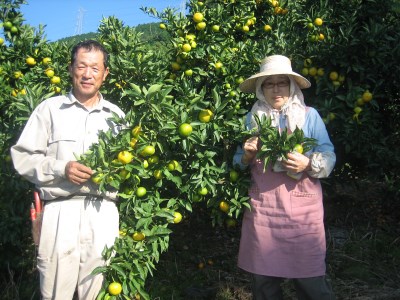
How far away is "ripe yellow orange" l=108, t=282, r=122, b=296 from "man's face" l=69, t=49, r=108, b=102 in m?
0.90

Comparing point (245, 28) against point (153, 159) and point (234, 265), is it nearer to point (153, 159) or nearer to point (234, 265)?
point (153, 159)

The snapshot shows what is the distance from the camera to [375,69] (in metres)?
2.81

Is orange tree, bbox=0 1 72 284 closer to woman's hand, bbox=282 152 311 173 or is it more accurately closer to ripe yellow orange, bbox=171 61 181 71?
ripe yellow orange, bbox=171 61 181 71

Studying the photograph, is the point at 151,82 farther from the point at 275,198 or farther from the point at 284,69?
the point at 275,198

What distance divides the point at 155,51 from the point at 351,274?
2.19 meters

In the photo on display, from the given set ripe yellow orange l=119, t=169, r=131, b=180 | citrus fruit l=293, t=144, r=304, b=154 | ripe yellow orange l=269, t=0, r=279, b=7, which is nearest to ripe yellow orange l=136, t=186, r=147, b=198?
ripe yellow orange l=119, t=169, r=131, b=180

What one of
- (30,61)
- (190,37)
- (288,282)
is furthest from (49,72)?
(288,282)

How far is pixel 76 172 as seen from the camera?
72.4 inches

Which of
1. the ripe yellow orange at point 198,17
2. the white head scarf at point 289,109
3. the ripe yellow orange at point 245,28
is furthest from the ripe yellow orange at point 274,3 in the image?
the white head scarf at point 289,109

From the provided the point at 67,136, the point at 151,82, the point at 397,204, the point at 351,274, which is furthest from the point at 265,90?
the point at 397,204

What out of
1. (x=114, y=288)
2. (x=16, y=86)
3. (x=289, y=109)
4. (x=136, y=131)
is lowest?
(x=114, y=288)

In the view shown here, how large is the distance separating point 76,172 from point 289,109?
1.07 meters

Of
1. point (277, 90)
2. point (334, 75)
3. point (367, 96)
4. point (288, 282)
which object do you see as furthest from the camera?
point (288, 282)

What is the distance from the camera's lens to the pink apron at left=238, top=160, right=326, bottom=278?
6.81 ft
